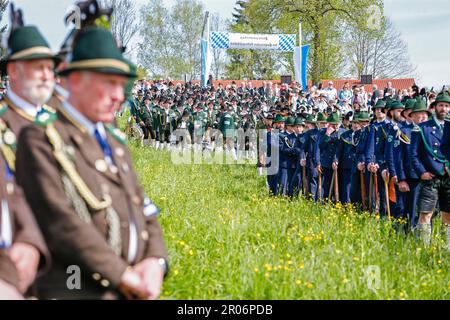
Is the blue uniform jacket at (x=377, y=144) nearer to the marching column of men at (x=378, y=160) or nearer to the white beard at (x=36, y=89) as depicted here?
the marching column of men at (x=378, y=160)

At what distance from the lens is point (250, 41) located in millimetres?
29984

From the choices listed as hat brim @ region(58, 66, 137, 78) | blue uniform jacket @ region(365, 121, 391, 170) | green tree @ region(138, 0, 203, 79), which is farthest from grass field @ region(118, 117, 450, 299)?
green tree @ region(138, 0, 203, 79)

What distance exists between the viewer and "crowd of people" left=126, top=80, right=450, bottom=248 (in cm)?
689

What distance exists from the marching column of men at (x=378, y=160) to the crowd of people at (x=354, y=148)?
0.01 metres

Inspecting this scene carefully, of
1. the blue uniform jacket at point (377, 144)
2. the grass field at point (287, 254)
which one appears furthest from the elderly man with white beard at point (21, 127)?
the blue uniform jacket at point (377, 144)

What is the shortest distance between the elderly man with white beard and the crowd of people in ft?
8.22

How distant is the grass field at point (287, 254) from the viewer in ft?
14.4

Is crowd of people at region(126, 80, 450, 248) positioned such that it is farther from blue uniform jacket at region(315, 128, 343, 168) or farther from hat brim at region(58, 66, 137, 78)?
hat brim at region(58, 66, 137, 78)

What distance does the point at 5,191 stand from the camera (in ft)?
7.34
